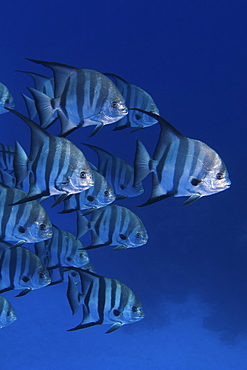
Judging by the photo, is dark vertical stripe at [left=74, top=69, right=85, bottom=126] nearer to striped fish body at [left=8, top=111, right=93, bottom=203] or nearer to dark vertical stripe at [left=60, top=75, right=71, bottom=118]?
dark vertical stripe at [left=60, top=75, right=71, bottom=118]

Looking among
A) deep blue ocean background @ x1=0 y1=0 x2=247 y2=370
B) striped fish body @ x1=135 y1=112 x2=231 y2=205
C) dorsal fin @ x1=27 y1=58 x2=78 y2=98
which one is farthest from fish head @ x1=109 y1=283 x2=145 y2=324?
deep blue ocean background @ x1=0 y1=0 x2=247 y2=370

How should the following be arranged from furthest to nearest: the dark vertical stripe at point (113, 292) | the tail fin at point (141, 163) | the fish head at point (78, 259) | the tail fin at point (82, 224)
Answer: the fish head at point (78, 259)
the tail fin at point (82, 224)
the dark vertical stripe at point (113, 292)
the tail fin at point (141, 163)

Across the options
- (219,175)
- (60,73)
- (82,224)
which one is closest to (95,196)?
(82,224)

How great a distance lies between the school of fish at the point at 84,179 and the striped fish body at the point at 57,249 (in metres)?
0.01

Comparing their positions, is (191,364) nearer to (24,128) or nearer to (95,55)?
(24,128)

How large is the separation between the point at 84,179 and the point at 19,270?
1324mm

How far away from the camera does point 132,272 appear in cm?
1514

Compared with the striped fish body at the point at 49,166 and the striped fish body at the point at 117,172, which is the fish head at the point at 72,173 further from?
the striped fish body at the point at 117,172

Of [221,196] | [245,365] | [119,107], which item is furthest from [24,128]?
[119,107]

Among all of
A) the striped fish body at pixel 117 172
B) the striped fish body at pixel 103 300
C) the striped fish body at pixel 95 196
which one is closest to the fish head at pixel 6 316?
the striped fish body at pixel 103 300

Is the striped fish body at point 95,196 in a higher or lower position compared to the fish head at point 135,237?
higher

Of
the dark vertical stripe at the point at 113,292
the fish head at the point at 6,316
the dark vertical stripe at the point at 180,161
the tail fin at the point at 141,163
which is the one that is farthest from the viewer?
the fish head at the point at 6,316

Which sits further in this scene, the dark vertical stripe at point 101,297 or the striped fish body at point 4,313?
the striped fish body at point 4,313

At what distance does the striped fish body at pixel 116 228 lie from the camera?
4.05 m
